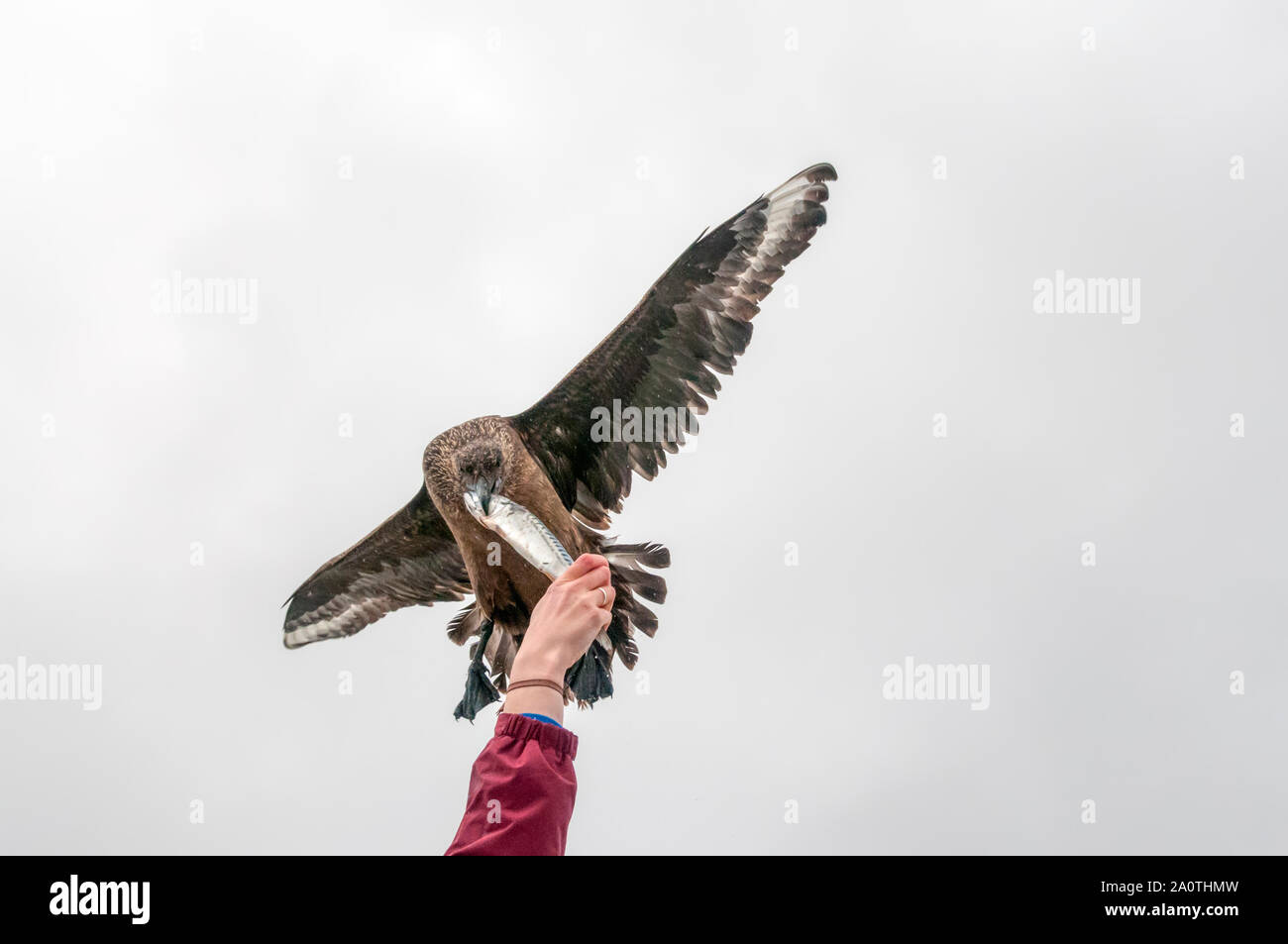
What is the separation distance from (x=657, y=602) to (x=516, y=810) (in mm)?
4655

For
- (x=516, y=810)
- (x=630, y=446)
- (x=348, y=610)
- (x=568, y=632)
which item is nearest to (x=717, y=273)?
(x=630, y=446)

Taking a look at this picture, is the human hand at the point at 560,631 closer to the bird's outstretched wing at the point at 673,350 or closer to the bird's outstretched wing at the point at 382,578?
the bird's outstretched wing at the point at 673,350

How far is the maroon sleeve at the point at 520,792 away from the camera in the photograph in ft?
7.82

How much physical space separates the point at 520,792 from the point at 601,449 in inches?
207

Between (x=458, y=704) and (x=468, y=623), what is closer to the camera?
(x=458, y=704)

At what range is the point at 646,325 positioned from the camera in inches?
291

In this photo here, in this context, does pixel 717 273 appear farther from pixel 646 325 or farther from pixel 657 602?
pixel 657 602

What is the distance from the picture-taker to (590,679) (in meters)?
6.63

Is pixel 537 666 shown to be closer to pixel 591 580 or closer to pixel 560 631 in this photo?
pixel 560 631

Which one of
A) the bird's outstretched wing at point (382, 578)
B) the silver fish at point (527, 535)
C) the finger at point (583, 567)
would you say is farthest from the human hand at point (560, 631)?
the bird's outstretched wing at point (382, 578)

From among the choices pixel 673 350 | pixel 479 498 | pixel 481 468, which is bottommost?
pixel 479 498

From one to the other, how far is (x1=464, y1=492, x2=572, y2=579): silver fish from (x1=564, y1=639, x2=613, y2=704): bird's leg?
100 cm

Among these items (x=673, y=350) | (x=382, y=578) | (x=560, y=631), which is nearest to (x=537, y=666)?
(x=560, y=631)
